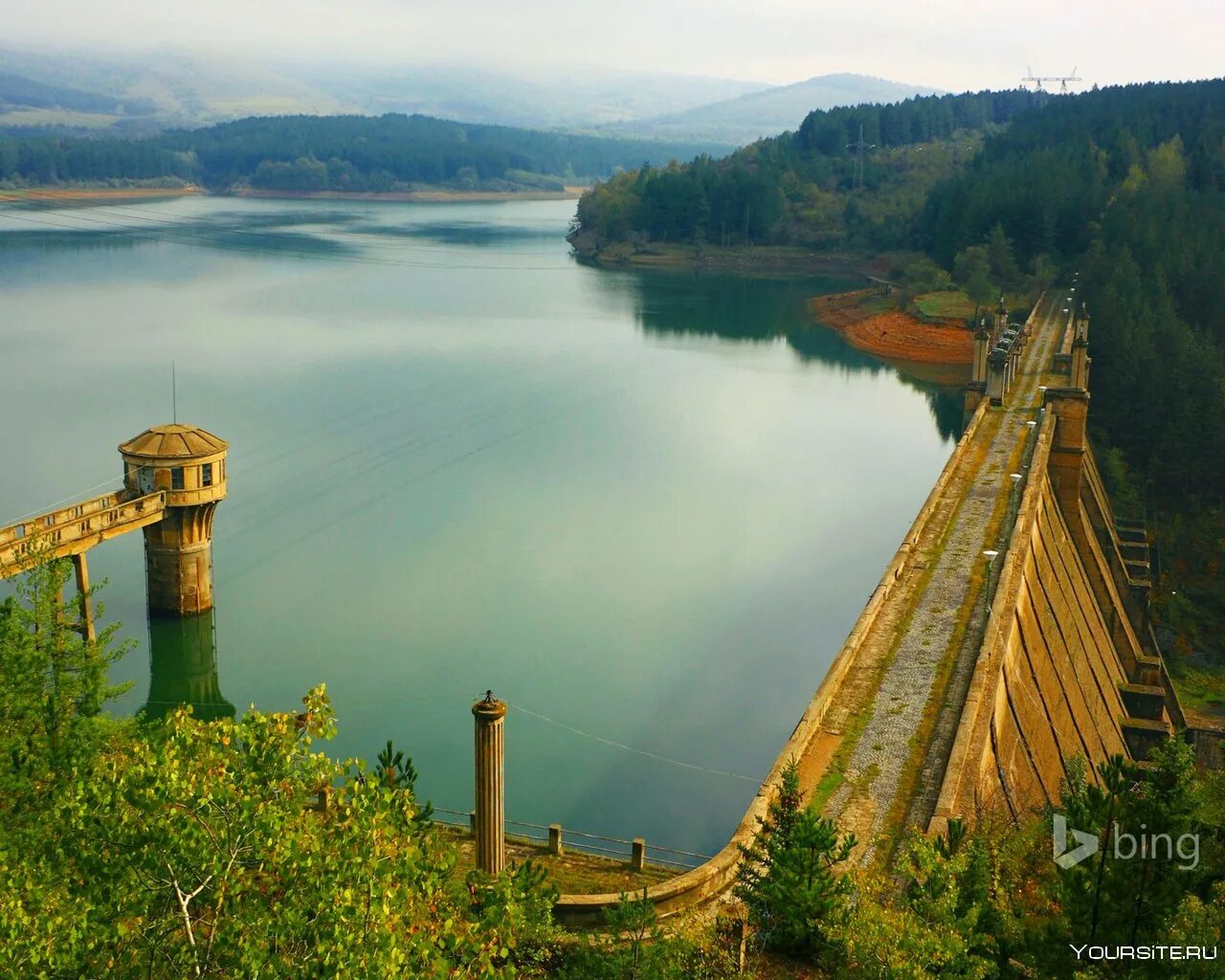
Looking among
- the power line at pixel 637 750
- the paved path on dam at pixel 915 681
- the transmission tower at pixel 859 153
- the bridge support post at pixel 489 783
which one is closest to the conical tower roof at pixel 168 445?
the power line at pixel 637 750

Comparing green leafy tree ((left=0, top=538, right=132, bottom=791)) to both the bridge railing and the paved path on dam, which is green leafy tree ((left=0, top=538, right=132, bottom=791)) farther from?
the paved path on dam

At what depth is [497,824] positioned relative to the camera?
1431 centimetres

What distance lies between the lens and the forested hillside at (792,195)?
120938 mm

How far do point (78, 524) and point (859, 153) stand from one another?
12724 cm

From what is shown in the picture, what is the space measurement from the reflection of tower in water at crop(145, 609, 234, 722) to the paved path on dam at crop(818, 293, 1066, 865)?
14.1 metres

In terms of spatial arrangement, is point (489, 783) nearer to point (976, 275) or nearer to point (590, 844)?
point (590, 844)

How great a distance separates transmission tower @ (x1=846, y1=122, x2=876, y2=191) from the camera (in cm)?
13612

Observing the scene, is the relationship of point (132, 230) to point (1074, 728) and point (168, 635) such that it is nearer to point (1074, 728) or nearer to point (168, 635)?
point (168, 635)

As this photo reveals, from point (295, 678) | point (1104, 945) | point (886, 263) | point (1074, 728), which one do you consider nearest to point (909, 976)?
point (1104, 945)

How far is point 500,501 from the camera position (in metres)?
43.4

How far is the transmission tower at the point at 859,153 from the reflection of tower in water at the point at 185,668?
113 meters

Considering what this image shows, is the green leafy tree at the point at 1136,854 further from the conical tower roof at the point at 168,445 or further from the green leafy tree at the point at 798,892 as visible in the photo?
the conical tower roof at the point at 168,445

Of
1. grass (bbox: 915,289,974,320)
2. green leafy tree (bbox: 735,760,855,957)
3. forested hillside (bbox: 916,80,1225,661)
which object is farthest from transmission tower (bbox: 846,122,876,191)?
green leafy tree (bbox: 735,760,855,957)

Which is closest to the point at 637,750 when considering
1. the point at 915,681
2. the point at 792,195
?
the point at 915,681
